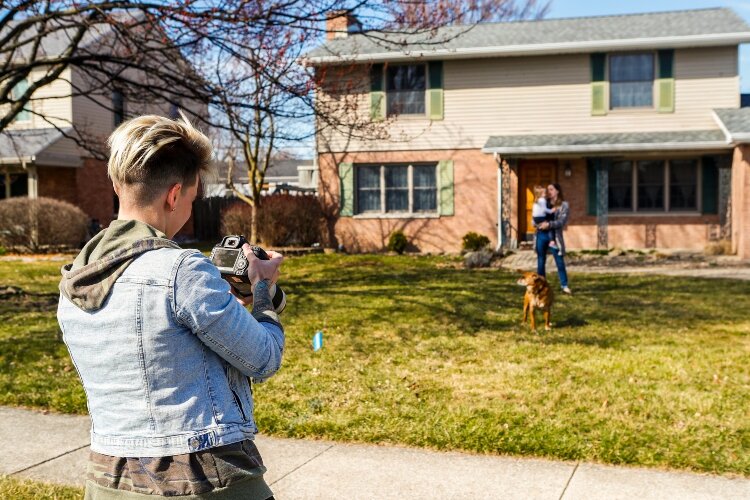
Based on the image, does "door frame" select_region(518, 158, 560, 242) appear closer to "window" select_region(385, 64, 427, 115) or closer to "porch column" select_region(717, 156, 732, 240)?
"window" select_region(385, 64, 427, 115)

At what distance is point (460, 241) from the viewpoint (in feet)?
72.7

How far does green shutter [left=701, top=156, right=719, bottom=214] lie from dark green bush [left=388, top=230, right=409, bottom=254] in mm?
7866

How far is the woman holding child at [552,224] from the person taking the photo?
1216 cm

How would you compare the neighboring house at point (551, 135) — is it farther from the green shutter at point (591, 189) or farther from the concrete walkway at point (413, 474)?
the concrete walkway at point (413, 474)

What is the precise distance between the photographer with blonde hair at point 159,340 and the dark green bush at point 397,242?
63.9ft

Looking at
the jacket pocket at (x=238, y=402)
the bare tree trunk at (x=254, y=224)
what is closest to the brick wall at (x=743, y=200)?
the bare tree trunk at (x=254, y=224)

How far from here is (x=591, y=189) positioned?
70.4 ft

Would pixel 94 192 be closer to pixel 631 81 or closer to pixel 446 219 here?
pixel 446 219

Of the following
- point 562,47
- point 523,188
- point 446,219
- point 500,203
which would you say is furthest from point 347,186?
point 562,47

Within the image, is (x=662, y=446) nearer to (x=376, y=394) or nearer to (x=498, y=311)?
(x=376, y=394)

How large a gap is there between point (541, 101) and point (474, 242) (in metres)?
4.36

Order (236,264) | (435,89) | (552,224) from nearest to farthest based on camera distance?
(236,264) < (552,224) < (435,89)

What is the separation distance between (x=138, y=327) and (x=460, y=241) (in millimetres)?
20219

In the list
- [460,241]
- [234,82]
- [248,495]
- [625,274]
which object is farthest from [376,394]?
[460,241]
